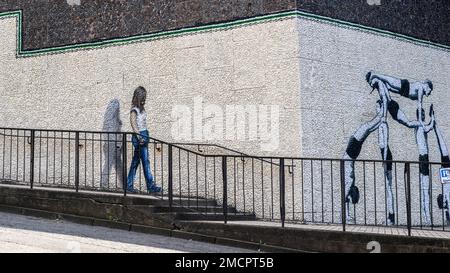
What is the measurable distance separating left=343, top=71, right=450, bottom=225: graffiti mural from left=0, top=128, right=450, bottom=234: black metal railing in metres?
0.03

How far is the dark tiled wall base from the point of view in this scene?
51.7 ft

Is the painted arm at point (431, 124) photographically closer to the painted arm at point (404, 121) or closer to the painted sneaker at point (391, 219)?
the painted arm at point (404, 121)

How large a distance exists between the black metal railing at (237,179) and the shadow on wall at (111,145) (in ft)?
0.06

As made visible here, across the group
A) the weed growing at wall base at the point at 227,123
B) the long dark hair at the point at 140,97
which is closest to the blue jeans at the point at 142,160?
the long dark hair at the point at 140,97

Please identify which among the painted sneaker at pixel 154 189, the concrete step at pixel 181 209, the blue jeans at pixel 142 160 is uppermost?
the blue jeans at pixel 142 160

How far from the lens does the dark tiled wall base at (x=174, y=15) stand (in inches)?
621

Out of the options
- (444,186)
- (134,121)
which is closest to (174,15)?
(134,121)

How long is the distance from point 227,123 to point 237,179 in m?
1.06

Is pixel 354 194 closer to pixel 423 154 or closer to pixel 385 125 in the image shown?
pixel 385 125

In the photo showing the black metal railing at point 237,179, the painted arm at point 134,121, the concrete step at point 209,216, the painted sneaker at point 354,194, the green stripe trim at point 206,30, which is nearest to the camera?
the concrete step at point 209,216

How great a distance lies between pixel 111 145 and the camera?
17047mm

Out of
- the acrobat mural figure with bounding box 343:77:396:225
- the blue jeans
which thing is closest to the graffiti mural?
the acrobat mural figure with bounding box 343:77:396:225

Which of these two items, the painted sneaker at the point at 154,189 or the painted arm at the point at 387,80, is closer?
the painted sneaker at the point at 154,189
